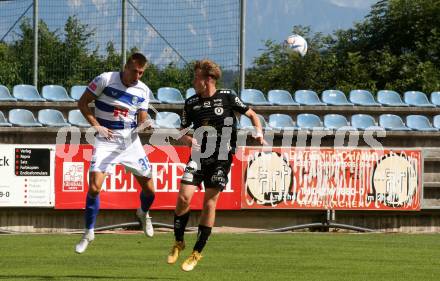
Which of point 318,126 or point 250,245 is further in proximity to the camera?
point 318,126

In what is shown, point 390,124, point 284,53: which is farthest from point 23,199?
point 284,53

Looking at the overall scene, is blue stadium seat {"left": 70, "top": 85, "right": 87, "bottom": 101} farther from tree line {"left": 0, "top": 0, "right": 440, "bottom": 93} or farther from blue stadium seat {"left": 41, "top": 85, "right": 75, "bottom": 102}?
tree line {"left": 0, "top": 0, "right": 440, "bottom": 93}

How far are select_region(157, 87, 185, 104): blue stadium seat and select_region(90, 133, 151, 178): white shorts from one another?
34.8ft

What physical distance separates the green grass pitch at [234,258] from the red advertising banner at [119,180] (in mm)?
1466

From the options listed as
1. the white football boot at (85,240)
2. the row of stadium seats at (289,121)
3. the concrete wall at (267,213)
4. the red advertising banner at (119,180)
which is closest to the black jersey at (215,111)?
the white football boot at (85,240)

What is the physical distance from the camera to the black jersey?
40.9 ft

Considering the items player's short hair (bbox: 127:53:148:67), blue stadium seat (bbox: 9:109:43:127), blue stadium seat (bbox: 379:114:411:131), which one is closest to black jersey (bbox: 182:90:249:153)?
player's short hair (bbox: 127:53:148:67)

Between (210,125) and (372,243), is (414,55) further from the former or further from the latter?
(210,125)

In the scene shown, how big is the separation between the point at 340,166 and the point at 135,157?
9.48 metres

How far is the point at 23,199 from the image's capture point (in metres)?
21.0

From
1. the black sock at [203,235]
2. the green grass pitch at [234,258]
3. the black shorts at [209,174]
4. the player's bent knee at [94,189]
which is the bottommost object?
the green grass pitch at [234,258]

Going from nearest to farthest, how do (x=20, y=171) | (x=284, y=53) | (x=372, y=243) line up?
(x=372, y=243)
(x=20, y=171)
(x=284, y=53)

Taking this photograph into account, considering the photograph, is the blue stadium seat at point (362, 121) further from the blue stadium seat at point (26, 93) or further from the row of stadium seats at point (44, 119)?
the blue stadium seat at point (26, 93)

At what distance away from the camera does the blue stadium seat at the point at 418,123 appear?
24.5 meters
